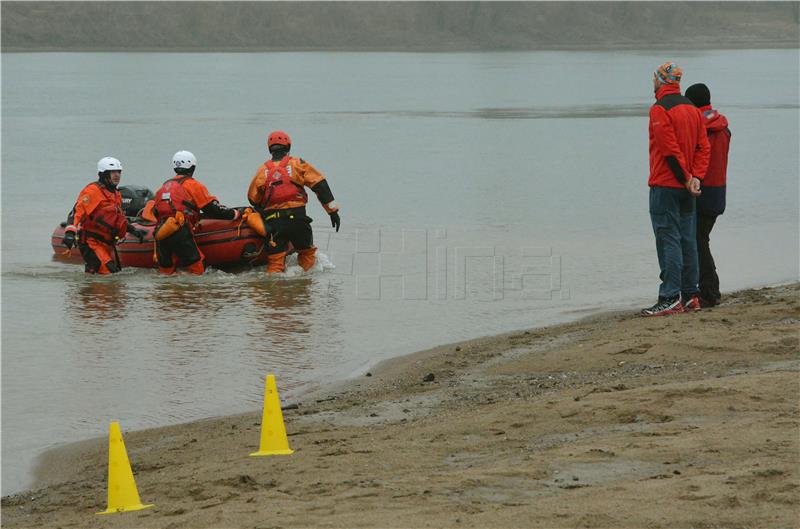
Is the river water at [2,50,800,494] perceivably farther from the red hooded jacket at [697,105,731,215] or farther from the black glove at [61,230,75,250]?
the red hooded jacket at [697,105,731,215]

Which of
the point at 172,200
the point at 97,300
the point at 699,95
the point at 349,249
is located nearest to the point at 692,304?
the point at 699,95

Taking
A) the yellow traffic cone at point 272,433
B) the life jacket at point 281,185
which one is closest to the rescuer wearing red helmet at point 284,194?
the life jacket at point 281,185

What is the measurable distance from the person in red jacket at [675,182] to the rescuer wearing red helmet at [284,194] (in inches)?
176

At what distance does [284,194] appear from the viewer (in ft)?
44.6

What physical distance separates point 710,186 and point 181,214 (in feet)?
18.4

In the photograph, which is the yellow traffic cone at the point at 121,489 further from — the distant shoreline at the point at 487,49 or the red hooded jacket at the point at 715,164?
the distant shoreline at the point at 487,49

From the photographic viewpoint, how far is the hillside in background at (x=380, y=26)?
10512 cm

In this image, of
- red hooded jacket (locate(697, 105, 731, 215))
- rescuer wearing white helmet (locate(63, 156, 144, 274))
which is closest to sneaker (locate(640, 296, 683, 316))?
red hooded jacket (locate(697, 105, 731, 215))

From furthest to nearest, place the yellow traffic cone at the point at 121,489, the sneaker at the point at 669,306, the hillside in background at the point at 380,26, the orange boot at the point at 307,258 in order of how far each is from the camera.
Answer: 1. the hillside in background at the point at 380,26
2. the orange boot at the point at 307,258
3. the sneaker at the point at 669,306
4. the yellow traffic cone at the point at 121,489

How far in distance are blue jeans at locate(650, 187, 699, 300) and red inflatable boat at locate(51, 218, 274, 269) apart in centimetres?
521

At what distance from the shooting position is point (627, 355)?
27.5ft

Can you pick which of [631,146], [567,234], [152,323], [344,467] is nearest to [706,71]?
[631,146]

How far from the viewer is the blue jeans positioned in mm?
9906

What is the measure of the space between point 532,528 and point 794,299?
5995 millimetres
